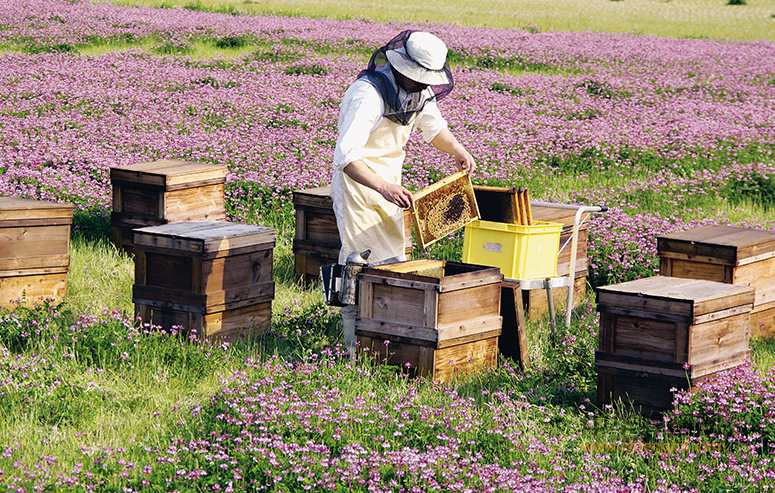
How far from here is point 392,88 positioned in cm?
578

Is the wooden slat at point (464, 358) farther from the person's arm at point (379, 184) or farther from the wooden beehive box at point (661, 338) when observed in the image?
the person's arm at point (379, 184)

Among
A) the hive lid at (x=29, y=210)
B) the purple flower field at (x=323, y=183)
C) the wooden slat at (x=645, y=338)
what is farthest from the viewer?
the hive lid at (x=29, y=210)

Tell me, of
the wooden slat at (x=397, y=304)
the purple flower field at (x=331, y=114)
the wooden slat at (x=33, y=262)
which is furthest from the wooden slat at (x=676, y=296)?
the wooden slat at (x=33, y=262)

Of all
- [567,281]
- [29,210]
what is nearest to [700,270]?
[567,281]

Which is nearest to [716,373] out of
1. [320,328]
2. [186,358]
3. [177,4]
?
[320,328]

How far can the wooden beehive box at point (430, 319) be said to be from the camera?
5.67 meters

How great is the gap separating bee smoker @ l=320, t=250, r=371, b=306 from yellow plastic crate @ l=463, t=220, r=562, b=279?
1111mm

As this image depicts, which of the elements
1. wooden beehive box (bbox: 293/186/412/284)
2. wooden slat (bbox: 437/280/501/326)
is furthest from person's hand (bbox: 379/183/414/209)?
wooden beehive box (bbox: 293/186/412/284)

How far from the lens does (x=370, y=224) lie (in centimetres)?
614

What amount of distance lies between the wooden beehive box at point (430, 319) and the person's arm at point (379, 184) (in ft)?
1.72

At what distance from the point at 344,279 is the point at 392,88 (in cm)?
138

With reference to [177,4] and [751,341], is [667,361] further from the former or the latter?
[177,4]

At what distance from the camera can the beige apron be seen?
19.7 feet

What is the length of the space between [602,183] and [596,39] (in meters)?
19.4
